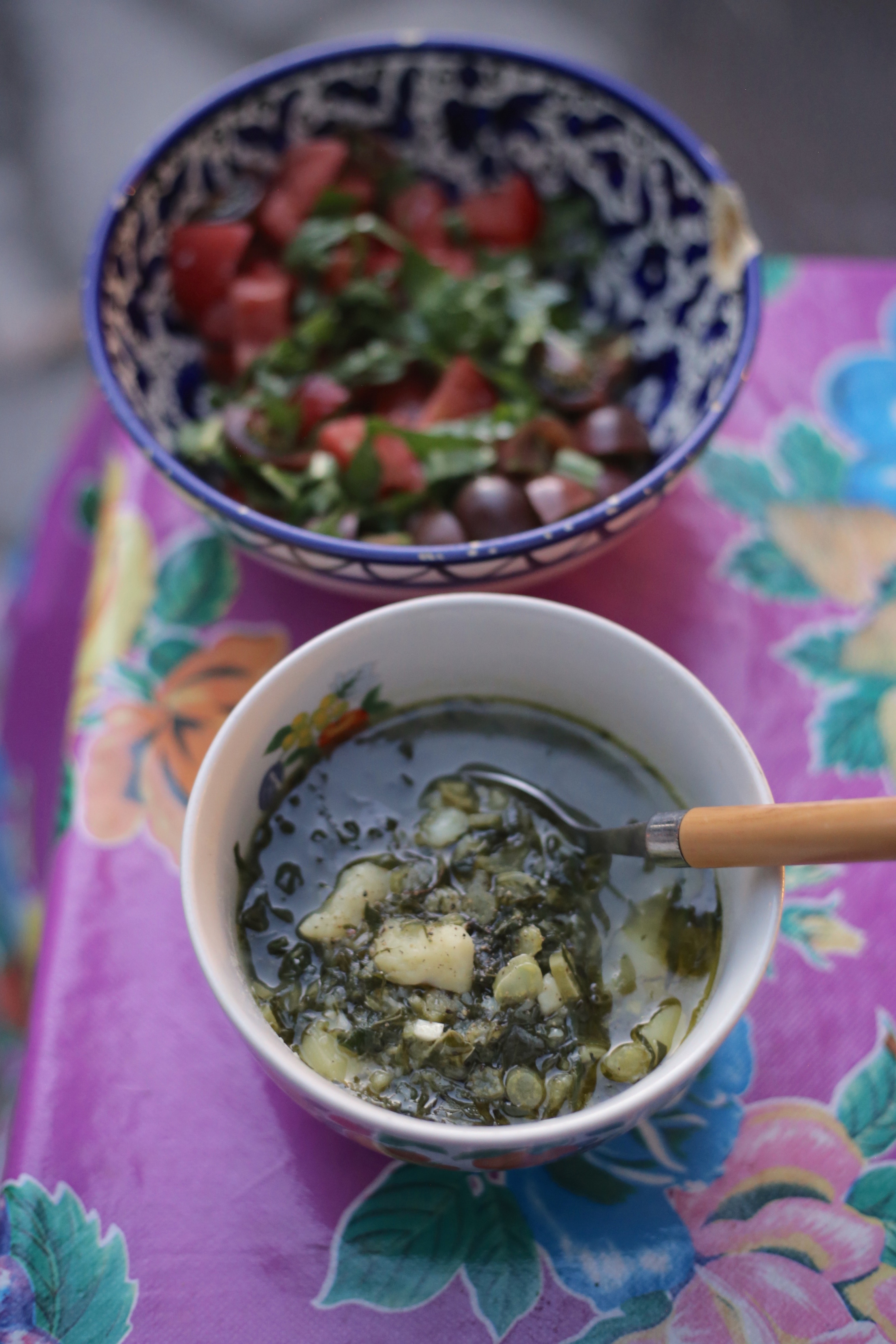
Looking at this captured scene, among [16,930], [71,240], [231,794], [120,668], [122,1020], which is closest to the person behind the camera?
[231,794]

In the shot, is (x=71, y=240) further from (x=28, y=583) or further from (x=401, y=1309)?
(x=401, y=1309)

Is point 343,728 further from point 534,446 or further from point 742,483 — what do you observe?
point 742,483

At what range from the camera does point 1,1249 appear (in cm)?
72

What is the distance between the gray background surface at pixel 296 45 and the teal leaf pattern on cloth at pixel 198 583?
1.01m

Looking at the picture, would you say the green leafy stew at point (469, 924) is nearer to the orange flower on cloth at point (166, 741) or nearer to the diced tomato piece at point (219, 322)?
the orange flower on cloth at point (166, 741)

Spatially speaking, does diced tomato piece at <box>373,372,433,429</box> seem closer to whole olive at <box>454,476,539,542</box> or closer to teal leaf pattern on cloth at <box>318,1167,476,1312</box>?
whole olive at <box>454,476,539,542</box>

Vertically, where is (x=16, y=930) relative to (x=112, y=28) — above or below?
below

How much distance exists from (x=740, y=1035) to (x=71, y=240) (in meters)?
1.91

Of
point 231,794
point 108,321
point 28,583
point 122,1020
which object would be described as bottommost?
point 122,1020

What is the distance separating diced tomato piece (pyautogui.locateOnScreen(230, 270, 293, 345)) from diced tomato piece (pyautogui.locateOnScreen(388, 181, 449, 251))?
0.16 meters

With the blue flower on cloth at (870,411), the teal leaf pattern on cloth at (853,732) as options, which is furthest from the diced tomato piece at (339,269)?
the teal leaf pattern on cloth at (853,732)

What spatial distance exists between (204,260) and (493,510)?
416 mm

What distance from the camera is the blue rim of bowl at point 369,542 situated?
0.79 m

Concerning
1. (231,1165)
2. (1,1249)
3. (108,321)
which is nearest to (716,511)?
(108,321)
